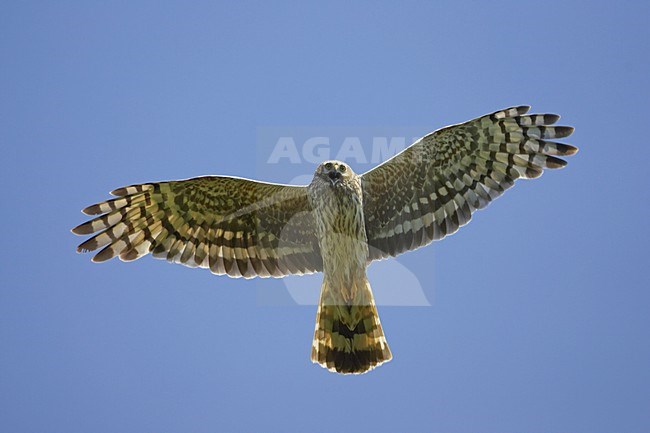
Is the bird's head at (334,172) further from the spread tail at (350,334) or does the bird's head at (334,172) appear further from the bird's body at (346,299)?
the spread tail at (350,334)

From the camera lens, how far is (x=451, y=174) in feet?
32.0

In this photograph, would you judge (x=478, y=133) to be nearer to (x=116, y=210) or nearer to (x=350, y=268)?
(x=350, y=268)

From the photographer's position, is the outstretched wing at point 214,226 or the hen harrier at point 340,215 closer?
the hen harrier at point 340,215

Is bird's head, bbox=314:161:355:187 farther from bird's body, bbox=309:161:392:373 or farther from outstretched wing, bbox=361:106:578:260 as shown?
outstretched wing, bbox=361:106:578:260

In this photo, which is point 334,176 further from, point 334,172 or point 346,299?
point 346,299

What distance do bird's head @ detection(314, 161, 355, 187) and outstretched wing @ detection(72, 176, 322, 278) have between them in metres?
0.41

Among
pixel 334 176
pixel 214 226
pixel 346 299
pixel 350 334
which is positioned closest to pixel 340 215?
pixel 334 176

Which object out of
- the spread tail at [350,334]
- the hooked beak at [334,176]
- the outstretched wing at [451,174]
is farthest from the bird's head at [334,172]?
the spread tail at [350,334]

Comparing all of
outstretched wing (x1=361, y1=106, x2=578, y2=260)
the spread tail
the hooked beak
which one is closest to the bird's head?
the hooked beak

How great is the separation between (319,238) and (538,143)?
236 cm

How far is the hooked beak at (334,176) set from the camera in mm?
9344

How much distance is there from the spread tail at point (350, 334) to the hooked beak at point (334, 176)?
41.2 inches

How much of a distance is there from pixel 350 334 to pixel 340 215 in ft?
3.96

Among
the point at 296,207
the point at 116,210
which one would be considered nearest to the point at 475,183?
the point at 296,207
